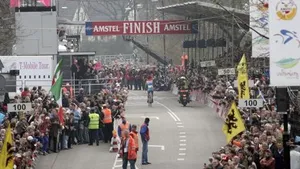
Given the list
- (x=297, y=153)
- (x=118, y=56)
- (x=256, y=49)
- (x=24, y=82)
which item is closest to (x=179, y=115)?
(x=24, y=82)

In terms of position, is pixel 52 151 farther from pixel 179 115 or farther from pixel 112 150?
pixel 179 115

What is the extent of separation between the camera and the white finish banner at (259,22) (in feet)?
89.1

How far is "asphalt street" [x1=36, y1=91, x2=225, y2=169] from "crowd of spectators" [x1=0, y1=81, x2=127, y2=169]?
475 millimetres

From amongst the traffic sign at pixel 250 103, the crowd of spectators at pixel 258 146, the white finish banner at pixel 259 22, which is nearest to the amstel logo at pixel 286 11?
the crowd of spectators at pixel 258 146

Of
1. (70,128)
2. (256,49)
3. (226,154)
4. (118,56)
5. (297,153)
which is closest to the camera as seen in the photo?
(297,153)

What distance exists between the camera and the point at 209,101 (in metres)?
50.7

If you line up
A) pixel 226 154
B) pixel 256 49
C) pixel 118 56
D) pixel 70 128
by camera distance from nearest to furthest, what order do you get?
1. pixel 226 154
2. pixel 256 49
3. pixel 70 128
4. pixel 118 56

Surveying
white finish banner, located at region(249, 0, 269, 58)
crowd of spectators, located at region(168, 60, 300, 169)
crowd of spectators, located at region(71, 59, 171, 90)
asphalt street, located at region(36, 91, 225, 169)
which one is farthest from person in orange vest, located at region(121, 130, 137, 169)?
crowd of spectators, located at region(71, 59, 171, 90)

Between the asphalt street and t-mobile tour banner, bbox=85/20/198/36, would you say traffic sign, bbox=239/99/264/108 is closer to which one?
the asphalt street

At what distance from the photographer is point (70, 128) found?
117ft

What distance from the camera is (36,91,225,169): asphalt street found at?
3222 cm

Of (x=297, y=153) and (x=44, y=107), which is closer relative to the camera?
(x=297, y=153)

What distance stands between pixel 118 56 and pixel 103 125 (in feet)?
230

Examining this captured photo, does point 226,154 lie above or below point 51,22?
below
